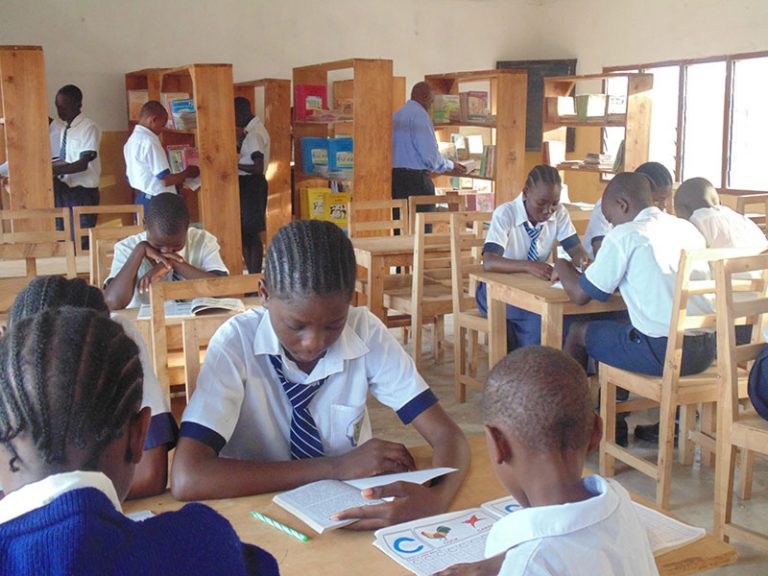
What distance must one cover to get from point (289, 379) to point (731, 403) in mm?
1481

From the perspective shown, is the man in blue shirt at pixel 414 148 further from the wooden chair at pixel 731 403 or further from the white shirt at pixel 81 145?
the wooden chair at pixel 731 403

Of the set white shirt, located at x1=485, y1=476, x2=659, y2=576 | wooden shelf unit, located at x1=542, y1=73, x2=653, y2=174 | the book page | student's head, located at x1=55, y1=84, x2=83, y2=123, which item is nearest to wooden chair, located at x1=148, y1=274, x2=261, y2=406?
the book page

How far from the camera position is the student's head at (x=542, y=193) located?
12.9ft

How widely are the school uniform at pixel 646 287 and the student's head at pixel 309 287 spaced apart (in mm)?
1672

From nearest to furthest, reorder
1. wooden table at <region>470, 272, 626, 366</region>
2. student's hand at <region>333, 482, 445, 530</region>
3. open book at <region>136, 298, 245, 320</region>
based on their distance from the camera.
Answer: student's hand at <region>333, 482, 445, 530</region> → open book at <region>136, 298, 245, 320</region> → wooden table at <region>470, 272, 626, 366</region>

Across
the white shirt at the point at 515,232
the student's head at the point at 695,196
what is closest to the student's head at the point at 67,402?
the white shirt at the point at 515,232

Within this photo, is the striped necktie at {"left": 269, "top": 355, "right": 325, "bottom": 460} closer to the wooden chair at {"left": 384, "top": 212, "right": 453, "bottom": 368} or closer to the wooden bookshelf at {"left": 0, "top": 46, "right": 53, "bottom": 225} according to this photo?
the wooden chair at {"left": 384, "top": 212, "right": 453, "bottom": 368}

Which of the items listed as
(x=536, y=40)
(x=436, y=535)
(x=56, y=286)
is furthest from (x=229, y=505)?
(x=536, y=40)

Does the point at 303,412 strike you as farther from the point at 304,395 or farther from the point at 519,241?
the point at 519,241

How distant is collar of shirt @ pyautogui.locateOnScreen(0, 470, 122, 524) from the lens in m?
0.79

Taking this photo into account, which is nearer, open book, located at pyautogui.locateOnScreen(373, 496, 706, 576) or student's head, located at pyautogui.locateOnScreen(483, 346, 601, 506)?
student's head, located at pyautogui.locateOnScreen(483, 346, 601, 506)

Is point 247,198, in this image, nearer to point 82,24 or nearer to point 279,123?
point 279,123

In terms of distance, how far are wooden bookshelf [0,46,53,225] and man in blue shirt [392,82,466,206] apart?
2.63 metres

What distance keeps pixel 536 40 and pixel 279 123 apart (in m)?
4.62
